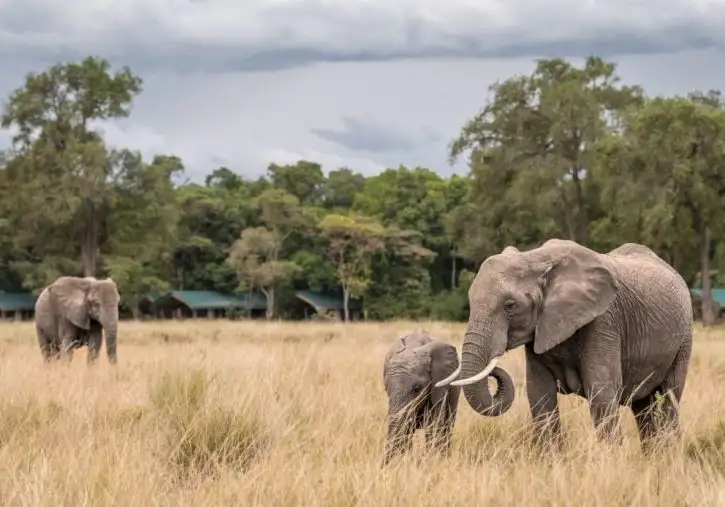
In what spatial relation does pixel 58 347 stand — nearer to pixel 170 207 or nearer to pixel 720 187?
pixel 720 187

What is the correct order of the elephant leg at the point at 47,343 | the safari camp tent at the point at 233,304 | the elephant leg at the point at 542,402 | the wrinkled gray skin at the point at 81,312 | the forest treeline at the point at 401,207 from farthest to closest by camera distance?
the safari camp tent at the point at 233,304 < the forest treeline at the point at 401,207 < the elephant leg at the point at 47,343 < the wrinkled gray skin at the point at 81,312 < the elephant leg at the point at 542,402

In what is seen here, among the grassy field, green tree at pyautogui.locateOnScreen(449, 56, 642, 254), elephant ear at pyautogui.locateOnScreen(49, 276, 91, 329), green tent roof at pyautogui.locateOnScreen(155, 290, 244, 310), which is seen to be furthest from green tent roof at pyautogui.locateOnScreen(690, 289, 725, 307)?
the grassy field

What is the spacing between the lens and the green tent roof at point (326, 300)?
52969mm

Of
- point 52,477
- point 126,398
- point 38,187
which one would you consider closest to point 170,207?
point 38,187

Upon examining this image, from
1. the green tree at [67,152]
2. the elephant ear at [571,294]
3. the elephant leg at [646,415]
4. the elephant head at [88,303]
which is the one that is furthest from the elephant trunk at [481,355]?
the green tree at [67,152]

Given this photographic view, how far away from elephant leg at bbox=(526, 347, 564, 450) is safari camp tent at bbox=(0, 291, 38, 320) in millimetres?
46765

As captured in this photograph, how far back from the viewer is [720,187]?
37312 millimetres

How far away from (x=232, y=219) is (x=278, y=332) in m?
31.7

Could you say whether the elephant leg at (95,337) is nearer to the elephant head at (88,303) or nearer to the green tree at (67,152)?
the elephant head at (88,303)

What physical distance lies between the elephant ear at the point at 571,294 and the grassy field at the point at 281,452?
0.62 metres

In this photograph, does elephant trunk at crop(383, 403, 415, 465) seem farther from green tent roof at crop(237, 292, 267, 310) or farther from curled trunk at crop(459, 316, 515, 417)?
green tent roof at crop(237, 292, 267, 310)

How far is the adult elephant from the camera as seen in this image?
6680 millimetres

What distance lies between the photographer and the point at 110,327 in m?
14.8

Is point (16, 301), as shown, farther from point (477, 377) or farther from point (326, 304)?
point (477, 377)
